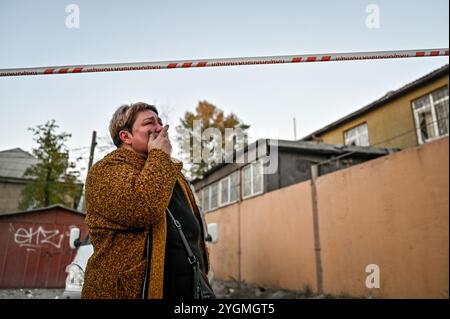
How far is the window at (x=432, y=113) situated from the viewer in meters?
13.2

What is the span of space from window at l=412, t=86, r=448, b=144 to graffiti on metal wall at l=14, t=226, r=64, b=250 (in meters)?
14.5

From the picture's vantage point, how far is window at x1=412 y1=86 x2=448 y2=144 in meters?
13.2

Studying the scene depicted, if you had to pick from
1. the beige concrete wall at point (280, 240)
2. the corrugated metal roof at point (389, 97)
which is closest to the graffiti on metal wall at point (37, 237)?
the beige concrete wall at point (280, 240)

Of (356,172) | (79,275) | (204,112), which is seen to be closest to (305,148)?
(356,172)

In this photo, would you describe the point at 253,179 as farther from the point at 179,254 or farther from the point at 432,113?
the point at 179,254

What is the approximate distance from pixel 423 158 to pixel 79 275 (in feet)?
17.4

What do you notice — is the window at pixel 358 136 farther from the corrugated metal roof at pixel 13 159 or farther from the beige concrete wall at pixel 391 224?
the corrugated metal roof at pixel 13 159

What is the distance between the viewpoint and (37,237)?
32.1 ft

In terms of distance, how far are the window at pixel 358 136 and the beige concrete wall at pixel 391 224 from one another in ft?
36.7

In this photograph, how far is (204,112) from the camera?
1988cm

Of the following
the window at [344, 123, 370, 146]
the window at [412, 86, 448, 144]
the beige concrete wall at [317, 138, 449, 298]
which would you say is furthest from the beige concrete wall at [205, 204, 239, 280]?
the window at [344, 123, 370, 146]

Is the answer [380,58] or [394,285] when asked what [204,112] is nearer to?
[394,285]

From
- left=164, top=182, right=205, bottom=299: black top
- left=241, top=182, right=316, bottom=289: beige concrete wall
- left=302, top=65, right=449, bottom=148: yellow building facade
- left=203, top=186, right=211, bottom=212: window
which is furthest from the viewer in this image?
left=203, top=186, right=211, bottom=212: window

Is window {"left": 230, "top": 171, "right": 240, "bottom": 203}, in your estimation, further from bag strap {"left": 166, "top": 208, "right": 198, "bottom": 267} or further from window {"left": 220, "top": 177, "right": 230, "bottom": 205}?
bag strap {"left": 166, "top": 208, "right": 198, "bottom": 267}
